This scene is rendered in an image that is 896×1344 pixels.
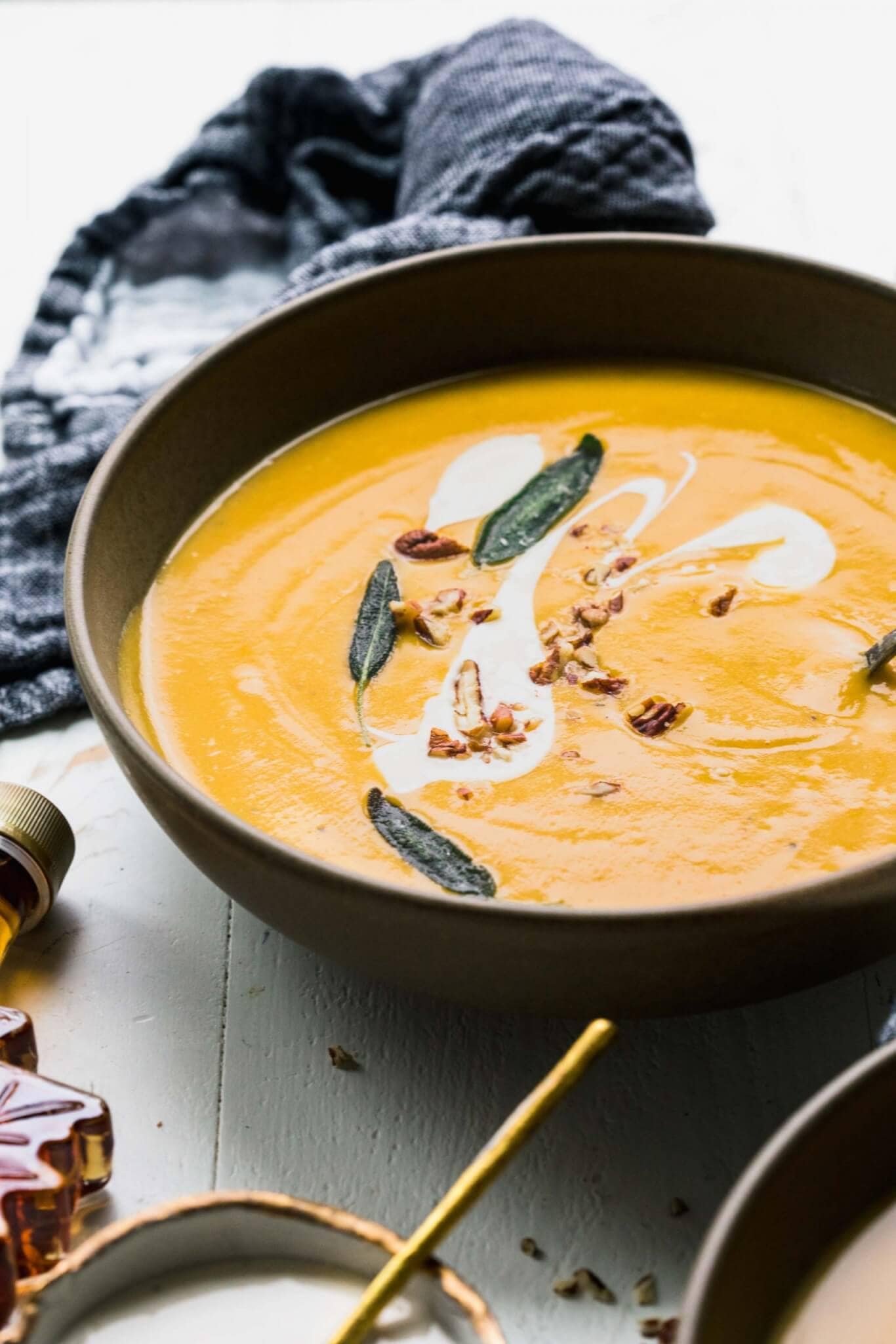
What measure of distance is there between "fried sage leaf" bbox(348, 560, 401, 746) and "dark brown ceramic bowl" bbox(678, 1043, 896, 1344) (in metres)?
0.53

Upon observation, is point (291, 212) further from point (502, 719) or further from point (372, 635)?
point (502, 719)

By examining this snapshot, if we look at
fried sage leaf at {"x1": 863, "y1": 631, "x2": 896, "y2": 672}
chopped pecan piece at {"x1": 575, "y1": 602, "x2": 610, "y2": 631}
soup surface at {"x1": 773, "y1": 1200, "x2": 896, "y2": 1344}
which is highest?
fried sage leaf at {"x1": 863, "y1": 631, "x2": 896, "y2": 672}

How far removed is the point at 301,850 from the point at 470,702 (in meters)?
0.22

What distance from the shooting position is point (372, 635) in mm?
1493

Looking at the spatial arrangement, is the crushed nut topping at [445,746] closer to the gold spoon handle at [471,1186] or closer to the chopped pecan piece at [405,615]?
the chopped pecan piece at [405,615]

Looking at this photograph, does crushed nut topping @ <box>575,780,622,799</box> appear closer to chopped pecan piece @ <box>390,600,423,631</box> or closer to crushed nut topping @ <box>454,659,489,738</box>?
crushed nut topping @ <box>454,659,489,738</box>

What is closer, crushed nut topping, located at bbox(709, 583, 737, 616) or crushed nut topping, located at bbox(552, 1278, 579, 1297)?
crushed nut topping, located at bbox(552, 1278, 579, 1297)

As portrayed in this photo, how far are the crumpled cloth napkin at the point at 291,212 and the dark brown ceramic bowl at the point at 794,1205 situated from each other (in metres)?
0.99

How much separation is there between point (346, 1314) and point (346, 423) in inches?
40.1

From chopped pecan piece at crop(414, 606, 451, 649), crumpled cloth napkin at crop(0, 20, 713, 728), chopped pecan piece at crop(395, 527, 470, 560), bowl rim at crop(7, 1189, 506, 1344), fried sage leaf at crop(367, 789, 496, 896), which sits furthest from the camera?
crumpled cloth napkin at crop(0, 20, 713, 728)

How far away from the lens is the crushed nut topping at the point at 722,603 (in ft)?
4.89

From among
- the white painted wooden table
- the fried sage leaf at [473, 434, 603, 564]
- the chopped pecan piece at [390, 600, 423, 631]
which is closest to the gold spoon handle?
the white painted wooden table

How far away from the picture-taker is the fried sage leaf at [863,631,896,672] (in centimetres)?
140

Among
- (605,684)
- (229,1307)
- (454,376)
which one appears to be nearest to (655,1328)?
(229,1307)
